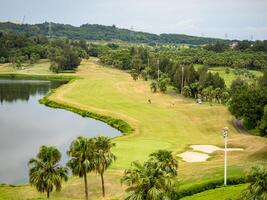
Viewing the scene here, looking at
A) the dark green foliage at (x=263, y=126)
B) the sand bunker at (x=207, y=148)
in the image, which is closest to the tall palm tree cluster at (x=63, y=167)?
the sand bunker at (x=207, y=148)

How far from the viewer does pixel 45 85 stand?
174000 mm

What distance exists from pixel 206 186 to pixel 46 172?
17.1 meters

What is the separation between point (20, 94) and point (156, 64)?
194ft

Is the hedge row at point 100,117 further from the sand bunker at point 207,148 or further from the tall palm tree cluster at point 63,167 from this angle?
the tall palm tree cluster at point 63,167

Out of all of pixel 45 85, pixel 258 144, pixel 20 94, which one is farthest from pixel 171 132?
pixel 45 85

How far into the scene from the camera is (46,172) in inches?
1780

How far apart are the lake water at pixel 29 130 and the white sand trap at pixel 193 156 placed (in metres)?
18.6

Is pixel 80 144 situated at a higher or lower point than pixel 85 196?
higher

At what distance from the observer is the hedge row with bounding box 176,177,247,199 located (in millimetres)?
48025

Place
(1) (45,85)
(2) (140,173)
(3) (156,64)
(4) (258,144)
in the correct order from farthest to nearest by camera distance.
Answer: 1. (3) (156,64)
2. (1) (45,85)
3. (4) (258,144)
4. (2) (140,173)

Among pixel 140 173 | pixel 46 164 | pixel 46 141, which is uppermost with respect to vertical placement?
pixel 140 173

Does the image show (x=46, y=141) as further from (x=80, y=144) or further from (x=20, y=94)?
(x=20, y=94)

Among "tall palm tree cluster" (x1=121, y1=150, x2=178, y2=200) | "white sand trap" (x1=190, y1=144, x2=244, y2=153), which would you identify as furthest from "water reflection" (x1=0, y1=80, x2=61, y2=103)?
"tall palm tree cluster" (x1=121, y1=150, x2=178, y2=200)

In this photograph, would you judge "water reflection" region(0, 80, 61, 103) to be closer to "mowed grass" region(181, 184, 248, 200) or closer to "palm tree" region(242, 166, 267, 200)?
"mowed grass" region(181, 184, 248, 200)
